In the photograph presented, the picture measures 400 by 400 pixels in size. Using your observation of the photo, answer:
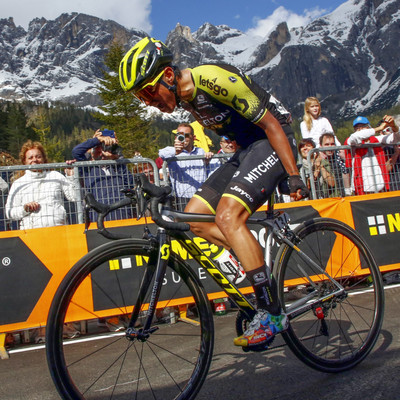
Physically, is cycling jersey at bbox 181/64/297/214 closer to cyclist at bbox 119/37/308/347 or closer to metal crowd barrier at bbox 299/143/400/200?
cyclist at bbox 119/37/308/347

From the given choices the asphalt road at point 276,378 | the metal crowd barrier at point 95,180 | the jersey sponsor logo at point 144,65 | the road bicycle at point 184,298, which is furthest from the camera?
the metal crowd barrier at point 95,180

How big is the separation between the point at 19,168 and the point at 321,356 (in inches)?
176

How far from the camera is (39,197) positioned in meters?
6.07

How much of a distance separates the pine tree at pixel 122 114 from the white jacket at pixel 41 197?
1773 inches

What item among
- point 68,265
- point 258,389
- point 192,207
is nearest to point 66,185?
point 68,265

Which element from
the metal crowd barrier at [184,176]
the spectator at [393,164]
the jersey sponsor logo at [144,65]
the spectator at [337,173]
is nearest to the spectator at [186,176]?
the metal crowd barrier at [184,176]

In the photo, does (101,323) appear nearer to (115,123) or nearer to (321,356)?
(321,356)

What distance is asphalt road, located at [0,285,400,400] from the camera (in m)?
2.97

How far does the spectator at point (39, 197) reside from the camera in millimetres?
5976

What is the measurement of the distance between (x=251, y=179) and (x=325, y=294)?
1.12 meters

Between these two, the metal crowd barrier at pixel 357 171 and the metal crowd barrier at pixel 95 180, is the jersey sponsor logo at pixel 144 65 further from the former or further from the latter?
the metal crowd barrier at pixel 357 171

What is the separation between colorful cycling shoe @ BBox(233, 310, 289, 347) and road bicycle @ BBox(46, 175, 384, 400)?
8 cm

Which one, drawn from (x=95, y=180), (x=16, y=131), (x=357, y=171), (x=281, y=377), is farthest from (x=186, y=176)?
(x=16, y=131)

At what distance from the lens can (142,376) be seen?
11.5 ft
